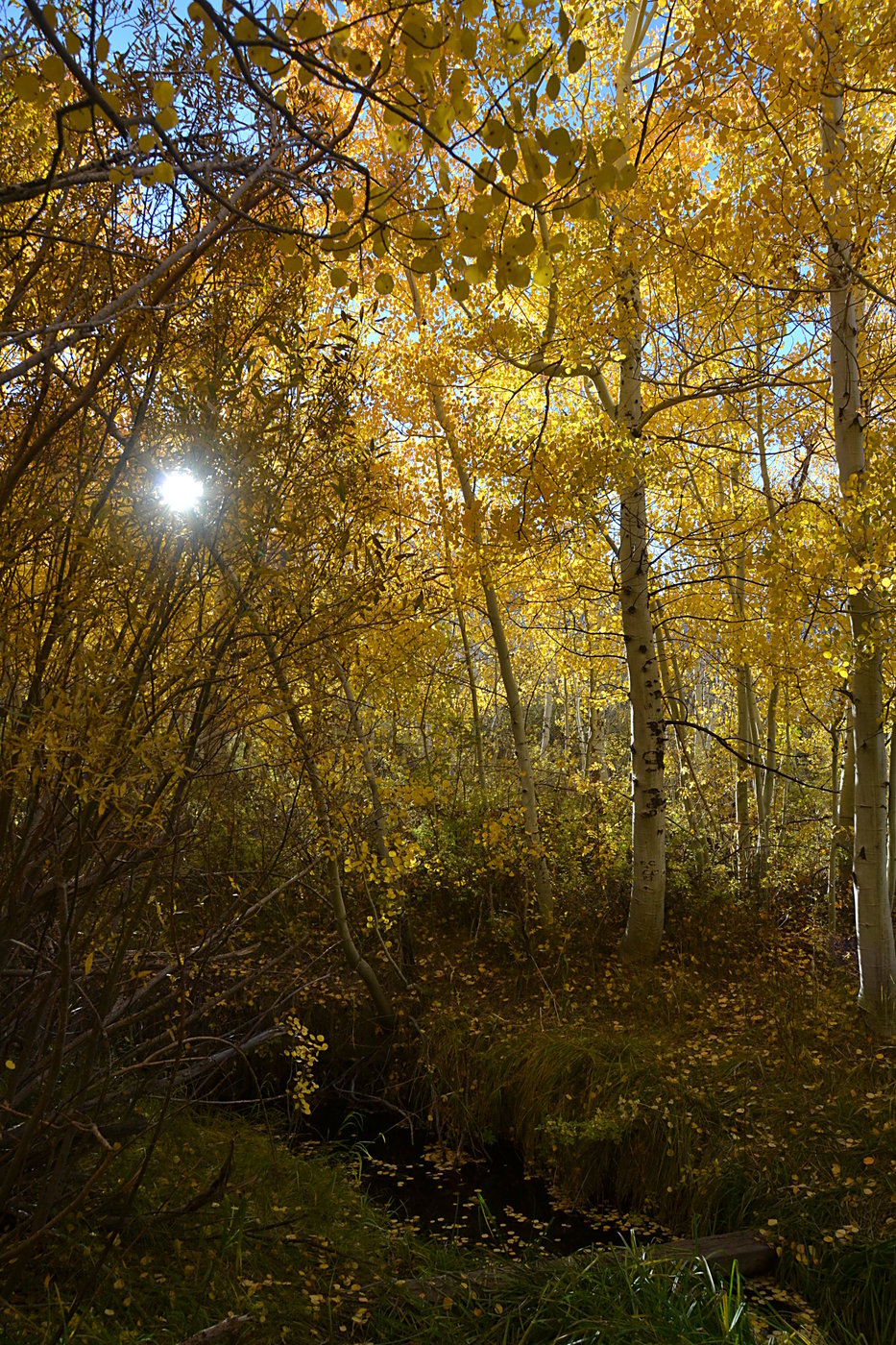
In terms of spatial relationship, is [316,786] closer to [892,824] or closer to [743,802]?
[892,824]

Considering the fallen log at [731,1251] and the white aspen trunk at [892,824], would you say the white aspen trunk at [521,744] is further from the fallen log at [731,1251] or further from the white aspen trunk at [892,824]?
the fallen log at [731,1251]

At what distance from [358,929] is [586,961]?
172cm

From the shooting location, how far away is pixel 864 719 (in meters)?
4.63

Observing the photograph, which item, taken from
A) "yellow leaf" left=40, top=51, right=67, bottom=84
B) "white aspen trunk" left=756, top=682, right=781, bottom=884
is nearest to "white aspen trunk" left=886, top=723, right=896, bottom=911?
"white aspen trunk" left=756, top=682, right=781, bottom=884

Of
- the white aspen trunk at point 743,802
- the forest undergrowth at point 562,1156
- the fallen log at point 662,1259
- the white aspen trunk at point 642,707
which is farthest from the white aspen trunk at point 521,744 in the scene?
the fallen log at point 662,1259

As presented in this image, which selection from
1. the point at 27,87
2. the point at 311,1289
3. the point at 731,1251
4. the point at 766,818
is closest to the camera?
the point at 27,87

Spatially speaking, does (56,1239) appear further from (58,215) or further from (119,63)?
(119,63)

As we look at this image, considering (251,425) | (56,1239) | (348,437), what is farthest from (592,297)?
(56,1239)

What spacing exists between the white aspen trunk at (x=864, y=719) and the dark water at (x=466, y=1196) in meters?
1.83

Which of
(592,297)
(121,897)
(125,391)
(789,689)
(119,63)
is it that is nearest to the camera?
(119,63)

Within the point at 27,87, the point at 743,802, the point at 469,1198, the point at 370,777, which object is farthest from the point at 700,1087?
the point at 27,87

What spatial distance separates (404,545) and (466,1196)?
3617 millimetres

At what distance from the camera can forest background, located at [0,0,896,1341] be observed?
2.16 m

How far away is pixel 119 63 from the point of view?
2.34 m
